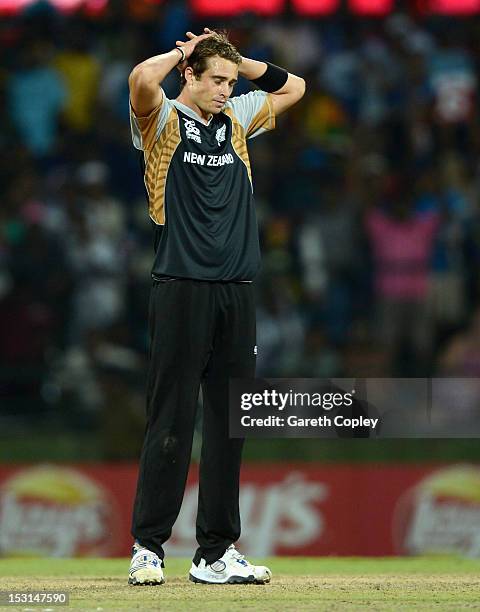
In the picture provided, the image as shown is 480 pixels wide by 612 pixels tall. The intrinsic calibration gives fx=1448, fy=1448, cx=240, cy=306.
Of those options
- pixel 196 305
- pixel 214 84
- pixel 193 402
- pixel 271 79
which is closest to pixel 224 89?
pixel 214 84

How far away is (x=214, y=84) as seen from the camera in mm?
6207

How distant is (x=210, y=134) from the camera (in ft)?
20.7

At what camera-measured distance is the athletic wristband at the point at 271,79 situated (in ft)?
22.0

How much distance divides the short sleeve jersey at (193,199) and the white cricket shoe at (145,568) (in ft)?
3.90

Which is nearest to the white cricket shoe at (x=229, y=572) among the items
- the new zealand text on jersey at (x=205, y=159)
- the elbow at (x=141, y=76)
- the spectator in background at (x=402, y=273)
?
the new zealand text on jersey at (x=205, y=159)

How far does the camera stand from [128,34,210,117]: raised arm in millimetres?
5973

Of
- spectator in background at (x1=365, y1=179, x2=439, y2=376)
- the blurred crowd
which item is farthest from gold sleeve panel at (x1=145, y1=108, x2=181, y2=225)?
spectator in background at (x1=365, y1=179, x2=439, y2=376)

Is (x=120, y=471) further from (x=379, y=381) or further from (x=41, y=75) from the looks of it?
(x=41, y=75)

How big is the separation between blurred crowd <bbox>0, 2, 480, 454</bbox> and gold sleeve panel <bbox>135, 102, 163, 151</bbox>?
13.3ft

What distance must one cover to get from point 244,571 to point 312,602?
742 millimetres

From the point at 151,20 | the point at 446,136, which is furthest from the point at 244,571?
the point at 151,20

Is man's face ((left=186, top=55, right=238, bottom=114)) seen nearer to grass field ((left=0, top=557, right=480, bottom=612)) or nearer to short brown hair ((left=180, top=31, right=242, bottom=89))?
short brown hair ((left=180, top=31, right=242, bottom=89))

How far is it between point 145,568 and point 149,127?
73.6 inches

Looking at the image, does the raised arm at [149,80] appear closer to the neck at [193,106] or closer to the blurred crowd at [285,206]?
the neck at [193,106]
